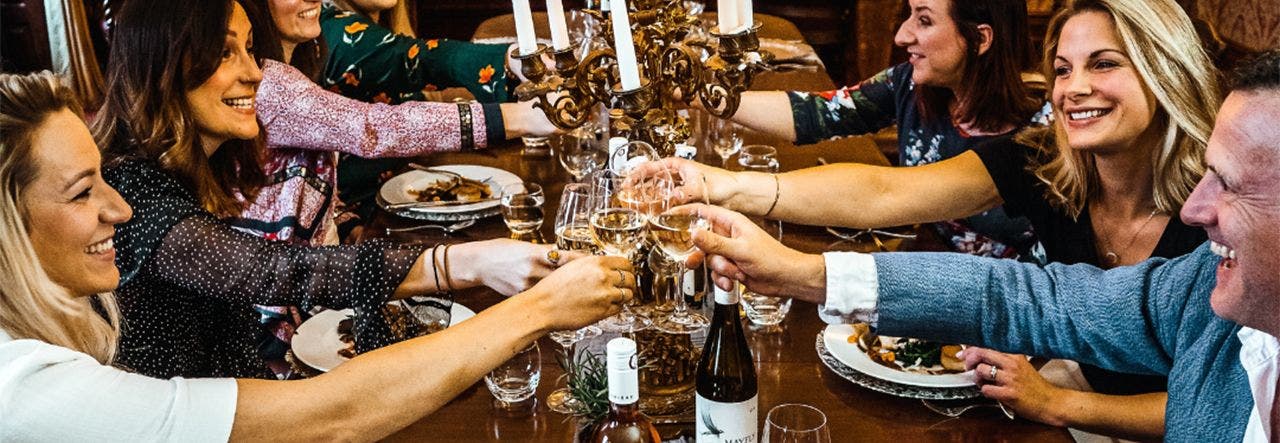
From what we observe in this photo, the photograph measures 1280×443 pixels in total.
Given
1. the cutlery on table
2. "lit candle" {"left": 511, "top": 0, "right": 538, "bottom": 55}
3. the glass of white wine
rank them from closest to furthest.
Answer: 1. the glass of white wine
2. "lit candle" {"left": 511, "top": 0, "right": 538, "bottom": 55}
3. the cutlery on table

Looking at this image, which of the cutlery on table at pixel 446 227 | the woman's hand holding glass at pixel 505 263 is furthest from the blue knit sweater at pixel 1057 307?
the cutlery on table at pixel 446 227

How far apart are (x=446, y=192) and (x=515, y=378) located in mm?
919

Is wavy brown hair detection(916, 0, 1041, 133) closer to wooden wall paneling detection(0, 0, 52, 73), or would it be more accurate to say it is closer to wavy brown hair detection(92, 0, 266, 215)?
wavy brown hair detection(92, 0, 266, 215)

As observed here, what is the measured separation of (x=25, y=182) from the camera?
140 centimetres

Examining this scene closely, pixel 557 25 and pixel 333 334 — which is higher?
pixel 557 25

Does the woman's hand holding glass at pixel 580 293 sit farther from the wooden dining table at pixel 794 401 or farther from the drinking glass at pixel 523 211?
the drinking glass at pixel 523 211

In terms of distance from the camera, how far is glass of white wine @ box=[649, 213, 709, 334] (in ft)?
5.10

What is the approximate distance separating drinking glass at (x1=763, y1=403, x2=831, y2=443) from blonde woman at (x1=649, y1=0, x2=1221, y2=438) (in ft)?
1.34

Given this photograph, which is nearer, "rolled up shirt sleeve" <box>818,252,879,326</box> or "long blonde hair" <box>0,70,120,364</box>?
"long blonde hair" <box>0,70,120,364</box>

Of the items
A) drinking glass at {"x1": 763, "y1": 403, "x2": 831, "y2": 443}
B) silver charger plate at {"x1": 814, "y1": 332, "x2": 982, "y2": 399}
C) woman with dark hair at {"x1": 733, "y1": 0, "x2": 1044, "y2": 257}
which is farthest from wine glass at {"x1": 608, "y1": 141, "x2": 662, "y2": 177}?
woman with dark hair at {"x1": 733, "y1": 0, "x2": 1044, "y2": 257}

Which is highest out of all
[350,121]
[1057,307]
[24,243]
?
[24,243]

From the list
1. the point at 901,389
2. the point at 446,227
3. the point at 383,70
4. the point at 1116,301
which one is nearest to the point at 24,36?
the point at 383,70

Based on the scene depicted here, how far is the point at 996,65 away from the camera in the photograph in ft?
8.47

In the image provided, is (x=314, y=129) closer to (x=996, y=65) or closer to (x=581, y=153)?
(x=581, y=153)
